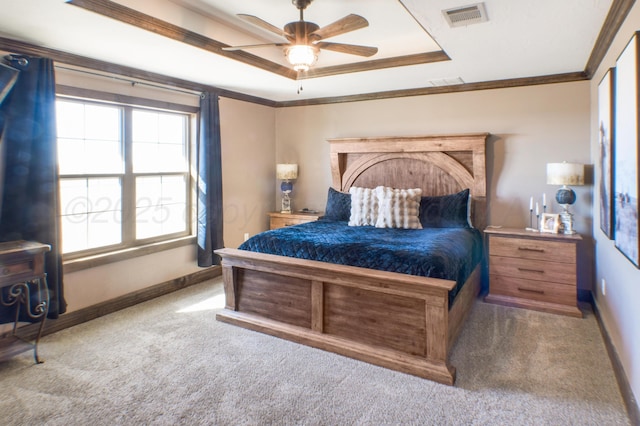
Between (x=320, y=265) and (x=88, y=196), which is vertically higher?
(x=88, y=196)

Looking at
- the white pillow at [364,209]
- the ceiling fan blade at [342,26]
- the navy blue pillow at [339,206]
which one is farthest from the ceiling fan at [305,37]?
the navy blue pillow at [339,206]

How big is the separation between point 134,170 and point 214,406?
2.66 meters

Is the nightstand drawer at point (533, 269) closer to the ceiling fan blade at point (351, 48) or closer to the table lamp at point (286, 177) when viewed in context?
the ceiling fan blade at point (351, 48)

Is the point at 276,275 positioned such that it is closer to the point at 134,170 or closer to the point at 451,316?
the point at 451,316

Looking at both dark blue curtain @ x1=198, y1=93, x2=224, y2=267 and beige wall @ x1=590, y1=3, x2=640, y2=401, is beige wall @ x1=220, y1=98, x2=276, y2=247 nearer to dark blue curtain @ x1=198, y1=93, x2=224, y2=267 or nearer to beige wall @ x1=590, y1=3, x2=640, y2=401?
dark blue curtain @ x1=198, y1=93, x2=224, y2=267

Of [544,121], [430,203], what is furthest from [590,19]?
[430,203]

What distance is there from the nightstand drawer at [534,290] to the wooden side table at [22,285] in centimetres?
385

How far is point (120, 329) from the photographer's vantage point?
3287 mm

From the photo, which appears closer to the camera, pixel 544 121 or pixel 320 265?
pixel 320 265

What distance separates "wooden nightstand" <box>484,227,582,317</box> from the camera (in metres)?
3.56

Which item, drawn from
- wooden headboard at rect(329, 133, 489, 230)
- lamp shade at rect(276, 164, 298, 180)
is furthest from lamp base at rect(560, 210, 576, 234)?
lamp shade at rect(276, 164, 298, 180)

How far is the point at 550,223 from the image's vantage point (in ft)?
12.6

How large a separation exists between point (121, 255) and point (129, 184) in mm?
708

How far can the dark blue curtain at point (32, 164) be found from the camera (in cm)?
291
